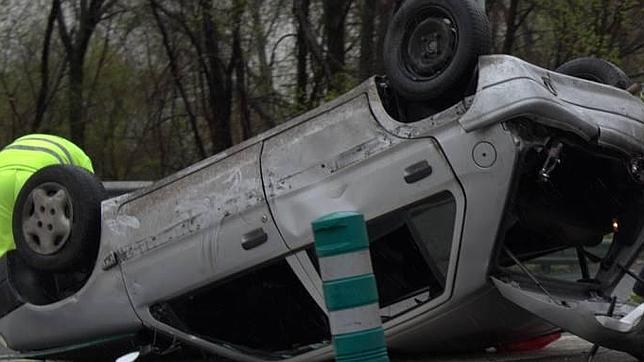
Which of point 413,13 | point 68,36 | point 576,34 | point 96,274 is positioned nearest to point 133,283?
point 96,274

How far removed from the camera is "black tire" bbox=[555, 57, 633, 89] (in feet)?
18.1

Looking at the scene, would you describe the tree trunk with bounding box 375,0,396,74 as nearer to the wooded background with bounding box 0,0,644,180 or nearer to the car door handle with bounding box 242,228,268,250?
the wooded background with bounding box 0,0,644,180

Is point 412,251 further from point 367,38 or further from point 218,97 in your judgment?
point 218,97

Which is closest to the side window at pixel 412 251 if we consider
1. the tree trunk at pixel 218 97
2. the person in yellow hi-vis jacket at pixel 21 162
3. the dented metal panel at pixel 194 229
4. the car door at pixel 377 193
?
the car door at pixel 377 193

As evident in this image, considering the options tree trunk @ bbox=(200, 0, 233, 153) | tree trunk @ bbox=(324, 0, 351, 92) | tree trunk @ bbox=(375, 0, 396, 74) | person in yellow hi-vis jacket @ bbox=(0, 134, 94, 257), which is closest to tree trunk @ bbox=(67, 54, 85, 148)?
tree trunk @ bbox=(200, 0, 233, 153)

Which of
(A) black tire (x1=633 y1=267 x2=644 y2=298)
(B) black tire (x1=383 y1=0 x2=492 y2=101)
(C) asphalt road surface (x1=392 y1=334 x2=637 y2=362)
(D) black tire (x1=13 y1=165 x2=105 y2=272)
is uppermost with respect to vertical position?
(B) black tire (x1=383 y1=0 x2=492 y2=101)

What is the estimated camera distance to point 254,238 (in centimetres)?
510

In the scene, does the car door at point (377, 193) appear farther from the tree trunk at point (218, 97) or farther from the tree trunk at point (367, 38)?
the tree trunk at point (218, 97)

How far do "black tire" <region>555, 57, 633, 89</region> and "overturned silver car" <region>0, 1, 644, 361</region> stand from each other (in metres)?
0.33

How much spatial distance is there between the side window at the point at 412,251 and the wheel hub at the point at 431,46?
0.65m

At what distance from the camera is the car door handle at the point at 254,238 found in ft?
16.7

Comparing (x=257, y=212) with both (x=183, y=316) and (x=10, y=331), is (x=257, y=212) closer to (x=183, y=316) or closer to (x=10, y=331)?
(x=183, y=316)

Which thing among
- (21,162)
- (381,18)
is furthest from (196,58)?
(21,162)

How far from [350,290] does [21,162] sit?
322 centimetres
